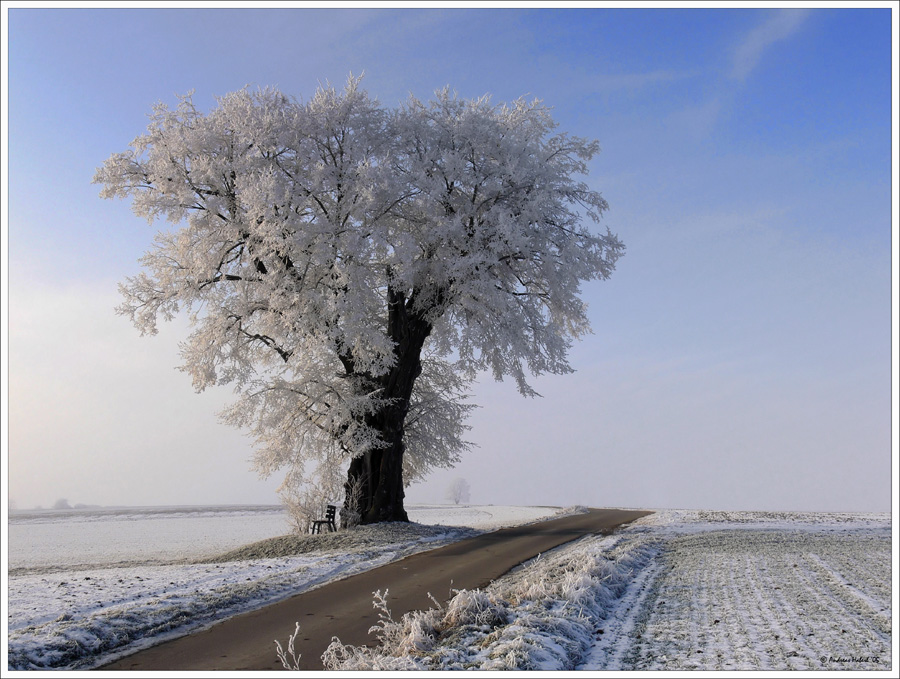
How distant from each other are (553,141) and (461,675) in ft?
65.0

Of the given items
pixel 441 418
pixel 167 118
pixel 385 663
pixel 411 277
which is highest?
pixel 167 118

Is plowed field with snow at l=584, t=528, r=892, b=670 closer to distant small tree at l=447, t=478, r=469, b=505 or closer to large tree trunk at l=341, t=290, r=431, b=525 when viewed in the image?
large tree trunk at l=341, t=290, r=431, b=525

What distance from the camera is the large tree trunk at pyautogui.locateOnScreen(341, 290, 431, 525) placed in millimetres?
20516

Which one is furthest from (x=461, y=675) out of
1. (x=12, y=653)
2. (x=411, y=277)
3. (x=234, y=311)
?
(x=234, y=311)

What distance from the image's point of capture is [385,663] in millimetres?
6387

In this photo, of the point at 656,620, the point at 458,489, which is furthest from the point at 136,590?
the point at 458,489

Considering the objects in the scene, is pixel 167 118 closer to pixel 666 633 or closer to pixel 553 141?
pixel 553 141

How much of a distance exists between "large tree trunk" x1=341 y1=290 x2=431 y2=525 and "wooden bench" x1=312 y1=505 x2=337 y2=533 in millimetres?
402

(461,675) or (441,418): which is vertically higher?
(441,418)

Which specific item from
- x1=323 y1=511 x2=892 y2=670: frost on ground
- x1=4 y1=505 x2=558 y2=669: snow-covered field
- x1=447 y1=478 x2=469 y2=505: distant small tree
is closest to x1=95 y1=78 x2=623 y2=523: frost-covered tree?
x1=4 y1=505 x2=558 y2=669: snow-covered field

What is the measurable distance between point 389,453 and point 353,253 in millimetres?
6846

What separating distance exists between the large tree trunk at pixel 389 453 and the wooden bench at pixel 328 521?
0.40m

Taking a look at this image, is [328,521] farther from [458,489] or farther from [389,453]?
[458,489]

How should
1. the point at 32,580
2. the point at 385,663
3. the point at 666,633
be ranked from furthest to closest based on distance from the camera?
the point at 32,580, the point at 666,633, the point at 385,663
